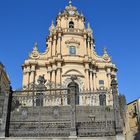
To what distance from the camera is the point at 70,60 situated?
1499 inches

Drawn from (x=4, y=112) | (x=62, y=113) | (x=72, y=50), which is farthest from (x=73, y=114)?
(x=72, y=50)

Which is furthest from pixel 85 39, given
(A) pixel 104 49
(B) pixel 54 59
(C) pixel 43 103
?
(C) pixel 43 103

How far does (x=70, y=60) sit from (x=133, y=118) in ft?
41.7

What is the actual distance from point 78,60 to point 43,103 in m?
21.2

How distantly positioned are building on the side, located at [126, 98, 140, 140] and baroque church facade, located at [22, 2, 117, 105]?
533 cm

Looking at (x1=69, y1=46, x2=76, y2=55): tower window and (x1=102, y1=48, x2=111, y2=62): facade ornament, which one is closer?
(x1=69, y1=46, x2=76, y2=55): tower window

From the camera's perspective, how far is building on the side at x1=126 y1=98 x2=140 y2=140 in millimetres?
28263

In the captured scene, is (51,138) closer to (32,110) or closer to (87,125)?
(87,125)

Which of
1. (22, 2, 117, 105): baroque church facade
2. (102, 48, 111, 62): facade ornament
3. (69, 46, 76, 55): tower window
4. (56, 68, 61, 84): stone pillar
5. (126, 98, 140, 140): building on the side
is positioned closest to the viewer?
(126, 98, 140, 140): building on the side

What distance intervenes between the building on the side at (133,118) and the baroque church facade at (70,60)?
5.33 m

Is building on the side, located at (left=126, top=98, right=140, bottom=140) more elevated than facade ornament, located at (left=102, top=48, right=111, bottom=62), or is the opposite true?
facade ornament, located at (left=102, top=48, right=111, bottom=62)

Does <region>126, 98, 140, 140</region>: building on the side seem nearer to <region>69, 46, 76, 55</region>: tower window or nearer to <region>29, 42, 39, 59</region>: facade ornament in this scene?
<region>69, 46, 76, 55</region>: tower window

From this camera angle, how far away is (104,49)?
140 feet

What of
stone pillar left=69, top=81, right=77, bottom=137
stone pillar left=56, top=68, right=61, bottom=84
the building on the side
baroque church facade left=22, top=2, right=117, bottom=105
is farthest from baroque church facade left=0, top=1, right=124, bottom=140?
baroque church facade left=22, top=2, right=117, bottom=105
